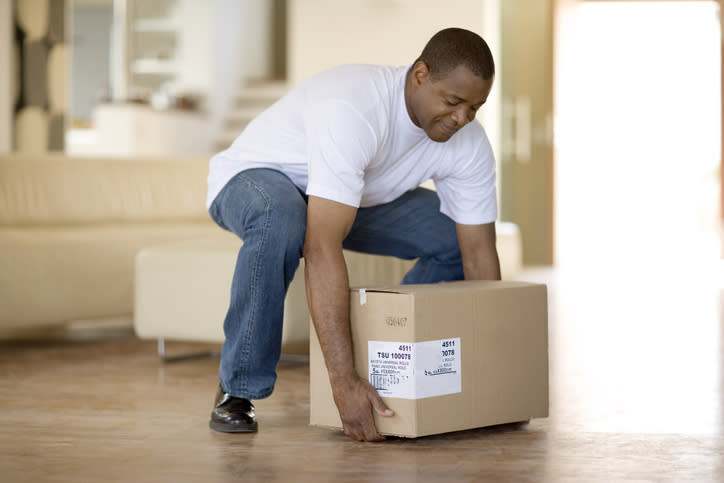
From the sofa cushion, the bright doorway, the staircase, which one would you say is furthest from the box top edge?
the staircase

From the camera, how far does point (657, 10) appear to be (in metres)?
7.12

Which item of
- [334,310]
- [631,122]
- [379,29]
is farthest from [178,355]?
[631,122]

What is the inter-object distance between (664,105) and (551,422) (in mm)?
5864

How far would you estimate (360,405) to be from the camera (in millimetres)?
1755

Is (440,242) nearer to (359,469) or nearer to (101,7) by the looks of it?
(359,469)

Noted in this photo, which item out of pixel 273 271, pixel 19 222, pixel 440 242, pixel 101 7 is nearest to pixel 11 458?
pixel 273 271

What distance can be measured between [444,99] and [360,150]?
18 centimetres

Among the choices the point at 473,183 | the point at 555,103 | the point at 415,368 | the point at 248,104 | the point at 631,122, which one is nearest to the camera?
the point at 415,368

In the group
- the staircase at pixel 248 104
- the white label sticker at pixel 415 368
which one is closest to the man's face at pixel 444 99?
the white label sticker at pixel 415 368

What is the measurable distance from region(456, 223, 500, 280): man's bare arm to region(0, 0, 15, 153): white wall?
5.00m

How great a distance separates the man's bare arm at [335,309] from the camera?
5.71 feet

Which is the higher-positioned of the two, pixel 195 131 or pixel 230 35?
pixel 230 35

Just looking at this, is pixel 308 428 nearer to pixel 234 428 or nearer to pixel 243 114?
pixel 234 428

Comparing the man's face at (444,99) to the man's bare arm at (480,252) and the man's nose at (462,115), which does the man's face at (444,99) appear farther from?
the man's bare arm at (480,252)
